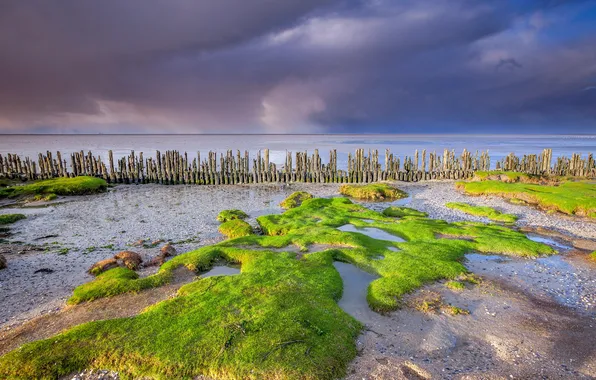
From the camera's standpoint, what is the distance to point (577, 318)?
652cm

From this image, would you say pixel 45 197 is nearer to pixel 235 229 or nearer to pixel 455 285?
pixel 235 229

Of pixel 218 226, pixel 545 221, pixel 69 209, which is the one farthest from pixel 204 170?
pixel 545 221

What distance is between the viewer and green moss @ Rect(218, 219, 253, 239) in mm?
12316

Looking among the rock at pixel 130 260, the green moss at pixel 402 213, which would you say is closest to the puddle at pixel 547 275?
the green moss at pixel 402 213

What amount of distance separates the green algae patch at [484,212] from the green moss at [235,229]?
9.95m

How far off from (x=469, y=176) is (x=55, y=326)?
2645cm

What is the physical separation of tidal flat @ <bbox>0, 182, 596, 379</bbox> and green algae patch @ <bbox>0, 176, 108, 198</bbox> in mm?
5373

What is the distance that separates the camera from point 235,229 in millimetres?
12633

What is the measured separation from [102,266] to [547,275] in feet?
36.5

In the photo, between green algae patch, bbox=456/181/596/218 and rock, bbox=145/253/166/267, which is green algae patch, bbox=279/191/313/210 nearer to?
rock, bbox=145/253/166/267

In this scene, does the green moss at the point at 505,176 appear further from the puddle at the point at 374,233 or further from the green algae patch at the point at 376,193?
the puddle at the point at 374,233

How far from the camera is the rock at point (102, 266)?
889cm

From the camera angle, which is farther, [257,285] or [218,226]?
[218,226]

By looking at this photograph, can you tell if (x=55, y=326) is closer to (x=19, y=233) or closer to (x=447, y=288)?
(x=447, y=288)
